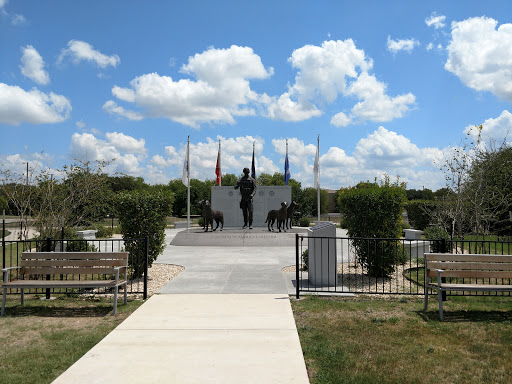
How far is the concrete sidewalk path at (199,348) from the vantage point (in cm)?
405

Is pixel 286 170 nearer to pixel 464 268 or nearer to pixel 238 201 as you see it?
pixel 238 201

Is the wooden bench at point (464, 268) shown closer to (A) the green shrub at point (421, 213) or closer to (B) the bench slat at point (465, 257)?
(B) the bench slat at point (465, 257)

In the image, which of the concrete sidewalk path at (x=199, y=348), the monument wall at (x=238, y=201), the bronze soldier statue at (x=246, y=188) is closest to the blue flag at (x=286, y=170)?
the monument wall at (x=238, y=201)

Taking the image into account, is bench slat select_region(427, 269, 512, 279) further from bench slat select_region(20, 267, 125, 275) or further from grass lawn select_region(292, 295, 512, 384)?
bench slat select_region(20, 267, 125, 275)

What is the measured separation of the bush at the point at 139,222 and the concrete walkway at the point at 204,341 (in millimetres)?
1396

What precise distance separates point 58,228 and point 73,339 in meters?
6.93

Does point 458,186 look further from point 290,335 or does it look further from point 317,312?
point 290,335

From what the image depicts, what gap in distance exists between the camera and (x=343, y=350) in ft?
15.6

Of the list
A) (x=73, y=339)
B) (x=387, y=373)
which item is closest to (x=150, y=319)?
(x=73, y=339)

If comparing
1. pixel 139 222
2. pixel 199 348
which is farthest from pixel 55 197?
pixel 199 348

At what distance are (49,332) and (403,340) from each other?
15.7 feet

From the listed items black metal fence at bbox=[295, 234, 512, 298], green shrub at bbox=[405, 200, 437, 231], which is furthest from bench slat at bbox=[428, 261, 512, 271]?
green shrub at bbox=[405, 200, 437, 231]

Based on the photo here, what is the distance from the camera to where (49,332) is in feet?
18.3

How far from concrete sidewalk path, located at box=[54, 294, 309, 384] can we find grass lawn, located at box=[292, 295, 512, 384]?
321mm
